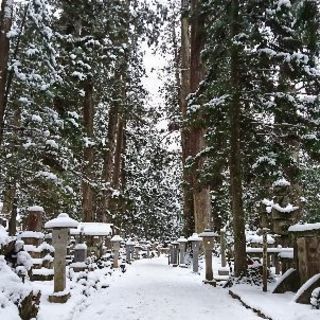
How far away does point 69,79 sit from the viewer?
548 inches

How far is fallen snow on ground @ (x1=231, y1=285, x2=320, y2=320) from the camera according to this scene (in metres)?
6.08

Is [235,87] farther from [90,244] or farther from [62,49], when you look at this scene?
[90,244]

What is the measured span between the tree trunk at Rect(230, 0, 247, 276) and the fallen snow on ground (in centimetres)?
162

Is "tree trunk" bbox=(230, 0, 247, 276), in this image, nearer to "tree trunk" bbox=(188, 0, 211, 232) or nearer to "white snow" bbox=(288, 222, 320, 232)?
"white snow" bbox=(288, 222, 320, 232)

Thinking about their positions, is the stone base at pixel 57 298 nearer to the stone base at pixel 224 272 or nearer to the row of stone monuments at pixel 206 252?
the row of stone monuments at pixel 206 252

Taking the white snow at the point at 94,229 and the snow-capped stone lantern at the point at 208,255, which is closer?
the snow-capped stone lantern at the point at 208,255

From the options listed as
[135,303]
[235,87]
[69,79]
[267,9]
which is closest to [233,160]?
[235,87]

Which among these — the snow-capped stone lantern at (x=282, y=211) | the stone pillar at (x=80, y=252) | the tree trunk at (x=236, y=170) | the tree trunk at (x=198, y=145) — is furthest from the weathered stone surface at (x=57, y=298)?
the tree trunk at (x=198, y=145)

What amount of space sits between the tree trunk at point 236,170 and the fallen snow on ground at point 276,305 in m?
1.62

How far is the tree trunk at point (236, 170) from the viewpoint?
11180 millimetres

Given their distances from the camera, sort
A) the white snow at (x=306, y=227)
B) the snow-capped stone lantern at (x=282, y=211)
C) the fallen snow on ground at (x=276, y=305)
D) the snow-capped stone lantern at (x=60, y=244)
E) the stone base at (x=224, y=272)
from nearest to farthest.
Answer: the fallen snow on ground at (x=276, y=305)
the white snow at (x=306, y=227)
the snow-capped stone lantern at (x=60, y=244)
the snow-capped stone lantern at (x=282, y=211)
the stone base at (x=224, y=272)

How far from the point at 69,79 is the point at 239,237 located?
721 cm

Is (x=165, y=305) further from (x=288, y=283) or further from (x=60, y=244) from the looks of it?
(x=288, y=283)

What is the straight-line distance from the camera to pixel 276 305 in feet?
23.5
